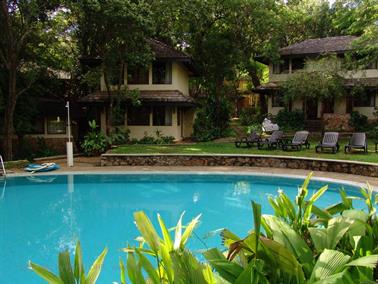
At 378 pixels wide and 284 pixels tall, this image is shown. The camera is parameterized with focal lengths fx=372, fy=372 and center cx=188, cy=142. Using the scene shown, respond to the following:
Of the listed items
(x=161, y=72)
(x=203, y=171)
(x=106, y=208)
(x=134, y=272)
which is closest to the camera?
(x=134, y=272)

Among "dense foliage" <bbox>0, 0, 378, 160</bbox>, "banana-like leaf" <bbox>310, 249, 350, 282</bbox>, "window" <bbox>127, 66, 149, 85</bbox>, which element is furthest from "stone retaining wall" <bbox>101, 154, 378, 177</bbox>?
"banana-like leaf" <bbox>310, 249, 350, 282</bbox>

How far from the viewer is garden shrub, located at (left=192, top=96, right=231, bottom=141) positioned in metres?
25.3

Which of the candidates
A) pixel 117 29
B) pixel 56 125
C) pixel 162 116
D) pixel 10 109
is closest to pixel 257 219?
pixel 117 29

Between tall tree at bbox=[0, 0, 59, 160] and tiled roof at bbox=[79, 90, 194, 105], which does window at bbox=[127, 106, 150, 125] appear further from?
tall tree at bbox=[0, 0, 59, 160]

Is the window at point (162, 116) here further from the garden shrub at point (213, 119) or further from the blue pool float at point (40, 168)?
the blue pool float at point (40, 168)

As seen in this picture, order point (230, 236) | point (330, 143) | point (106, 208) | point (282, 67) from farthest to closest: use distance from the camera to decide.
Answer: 1. point (282, 67)
2. point (330, 143)
3. point (106, 208)
4. point (230, 236)

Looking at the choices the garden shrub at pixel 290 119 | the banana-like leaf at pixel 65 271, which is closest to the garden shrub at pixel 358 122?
the garden shrub at pixel 290 119

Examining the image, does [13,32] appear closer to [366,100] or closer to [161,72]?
[161,72]

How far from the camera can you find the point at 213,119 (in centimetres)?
2642

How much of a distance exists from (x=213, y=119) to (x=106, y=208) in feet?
52.7

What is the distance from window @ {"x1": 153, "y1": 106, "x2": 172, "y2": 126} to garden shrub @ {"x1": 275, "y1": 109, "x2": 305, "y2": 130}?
763 cm

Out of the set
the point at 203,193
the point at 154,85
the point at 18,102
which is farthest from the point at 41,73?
the point at 203,193

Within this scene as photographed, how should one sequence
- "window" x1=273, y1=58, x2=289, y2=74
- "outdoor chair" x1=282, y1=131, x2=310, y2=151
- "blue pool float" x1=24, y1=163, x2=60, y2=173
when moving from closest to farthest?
1. "blue pool float" x1=24, y1=163, x2=60, y2=173
2. "outdoor chair" x1=282, y1=131, x2=310, y2=151
3. "window" x1=273, y1=58, x2=289, y2=74

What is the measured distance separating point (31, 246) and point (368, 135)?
20.5m
